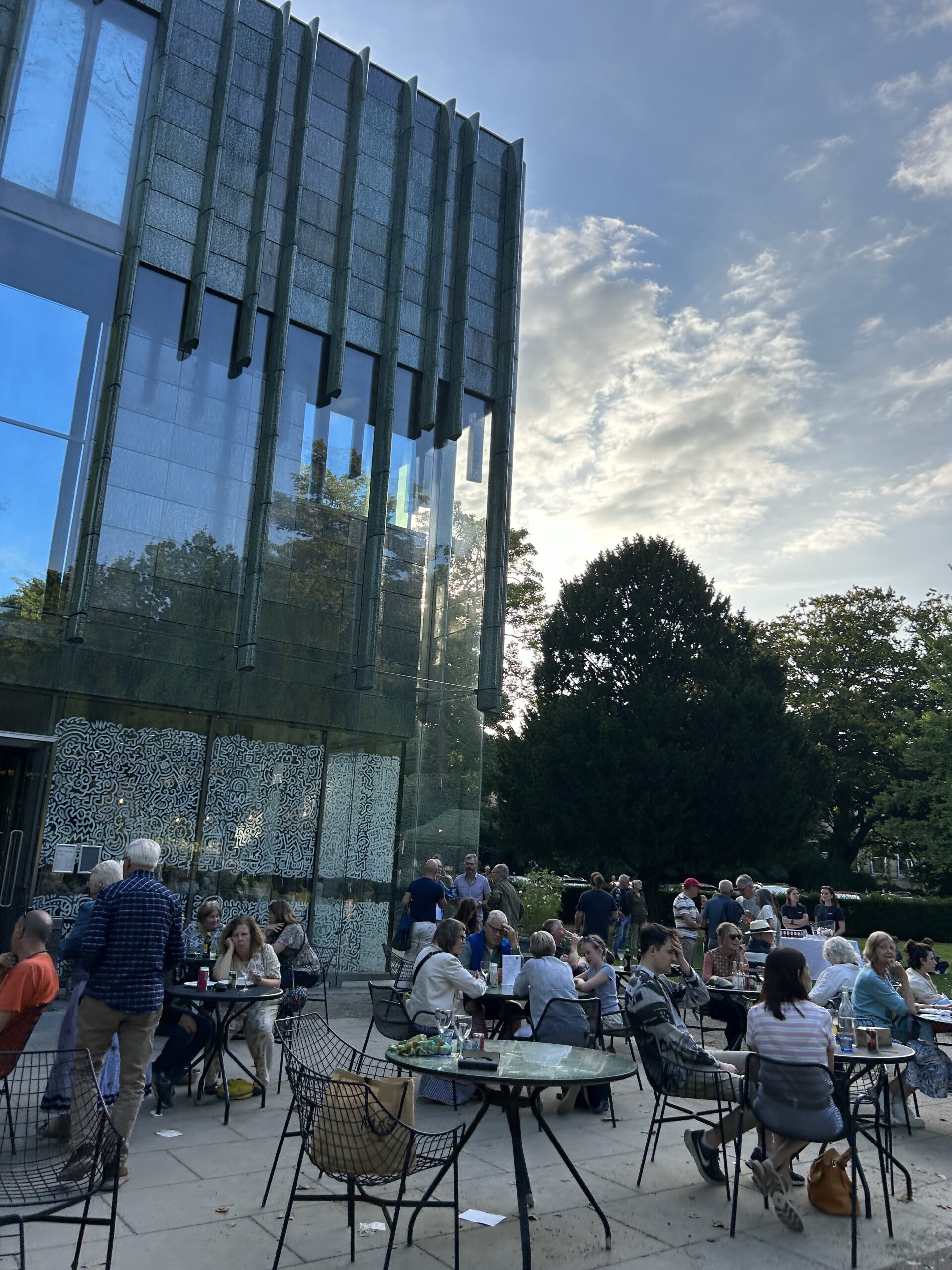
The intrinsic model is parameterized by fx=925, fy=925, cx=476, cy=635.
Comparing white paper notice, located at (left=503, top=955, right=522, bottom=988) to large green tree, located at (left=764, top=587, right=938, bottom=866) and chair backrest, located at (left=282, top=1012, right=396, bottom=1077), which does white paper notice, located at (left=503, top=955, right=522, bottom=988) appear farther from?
large green tree, located at (left=764, top=587, right=938, bottom=866)

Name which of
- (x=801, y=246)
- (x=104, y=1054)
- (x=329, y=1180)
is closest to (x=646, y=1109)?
(x=329, y=1180)

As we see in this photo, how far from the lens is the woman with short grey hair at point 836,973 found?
7.49 meters

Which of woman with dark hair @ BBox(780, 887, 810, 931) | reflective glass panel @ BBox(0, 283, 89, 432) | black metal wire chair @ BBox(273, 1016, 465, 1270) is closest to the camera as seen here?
black metal wire chair @ BBox(273, 1016, 465, 1270)

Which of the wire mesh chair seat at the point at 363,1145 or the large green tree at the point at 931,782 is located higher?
the large green tree at the point at 931,782

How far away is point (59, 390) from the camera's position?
40.9ft

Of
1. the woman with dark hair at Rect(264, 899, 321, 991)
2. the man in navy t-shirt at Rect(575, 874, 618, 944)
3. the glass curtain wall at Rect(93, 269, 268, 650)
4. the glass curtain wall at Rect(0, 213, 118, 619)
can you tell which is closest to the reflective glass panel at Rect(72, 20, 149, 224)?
the glass curtain wall at Rect(0, 213, 118, 619)

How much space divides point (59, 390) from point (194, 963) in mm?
7962

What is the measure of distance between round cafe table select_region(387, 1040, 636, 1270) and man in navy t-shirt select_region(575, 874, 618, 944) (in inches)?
350

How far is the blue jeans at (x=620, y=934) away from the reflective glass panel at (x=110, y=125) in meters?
15.0

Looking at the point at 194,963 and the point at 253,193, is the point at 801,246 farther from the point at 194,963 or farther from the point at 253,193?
the point at 194,963

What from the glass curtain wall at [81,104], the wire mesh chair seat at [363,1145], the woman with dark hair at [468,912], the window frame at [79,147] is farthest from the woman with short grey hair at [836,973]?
the glass curtain wall at [81,104]

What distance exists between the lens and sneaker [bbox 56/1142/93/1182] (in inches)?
148

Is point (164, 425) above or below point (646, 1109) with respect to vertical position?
above

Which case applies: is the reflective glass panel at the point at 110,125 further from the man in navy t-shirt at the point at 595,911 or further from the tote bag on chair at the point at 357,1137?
the tote bag on chair at the point at 357,1137
